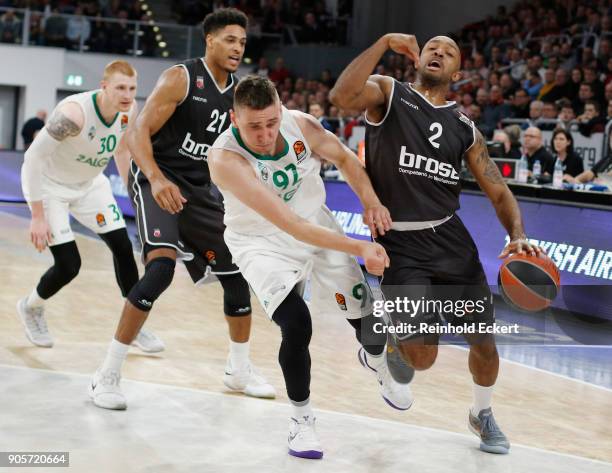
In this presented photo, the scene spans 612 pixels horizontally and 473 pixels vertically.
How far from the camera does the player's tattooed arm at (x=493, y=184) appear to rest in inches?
177

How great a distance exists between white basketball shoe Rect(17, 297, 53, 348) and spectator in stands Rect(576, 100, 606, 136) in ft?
23.9

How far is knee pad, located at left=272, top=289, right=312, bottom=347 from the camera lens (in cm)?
421

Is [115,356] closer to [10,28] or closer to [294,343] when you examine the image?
[294,343]

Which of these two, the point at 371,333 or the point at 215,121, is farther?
the point at 215,121

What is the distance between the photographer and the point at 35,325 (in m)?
6.24

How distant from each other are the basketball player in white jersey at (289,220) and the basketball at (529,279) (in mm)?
610

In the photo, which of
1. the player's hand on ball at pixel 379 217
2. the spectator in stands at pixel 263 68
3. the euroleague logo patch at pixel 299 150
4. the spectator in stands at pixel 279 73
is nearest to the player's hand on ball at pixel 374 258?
the player's hand on ball at pixel 379 217

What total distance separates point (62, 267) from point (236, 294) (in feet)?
4.37

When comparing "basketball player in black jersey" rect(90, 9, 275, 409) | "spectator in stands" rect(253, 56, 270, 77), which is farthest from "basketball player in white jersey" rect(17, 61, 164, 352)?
"spectator in stands" rect(253, 56, 270, 77)

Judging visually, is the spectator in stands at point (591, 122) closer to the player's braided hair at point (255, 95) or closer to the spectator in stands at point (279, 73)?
the player's braided hair at point (255, 95)

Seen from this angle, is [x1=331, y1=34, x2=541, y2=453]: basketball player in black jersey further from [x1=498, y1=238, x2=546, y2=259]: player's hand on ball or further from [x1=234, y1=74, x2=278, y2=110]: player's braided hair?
[x1=234, y1=74, x2=278, y2=110]: player's braided hair

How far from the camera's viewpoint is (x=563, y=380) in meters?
6.05

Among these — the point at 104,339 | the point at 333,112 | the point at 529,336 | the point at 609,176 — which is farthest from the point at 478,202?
the point at 333,112

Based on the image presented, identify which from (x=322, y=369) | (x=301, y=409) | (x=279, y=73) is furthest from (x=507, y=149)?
(x=279, y=73)
